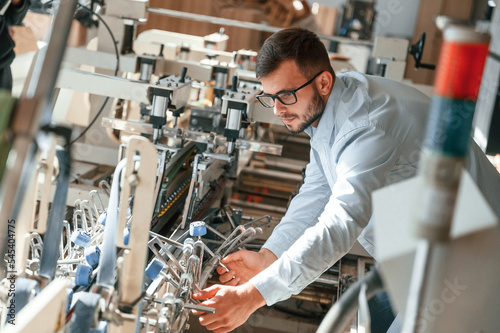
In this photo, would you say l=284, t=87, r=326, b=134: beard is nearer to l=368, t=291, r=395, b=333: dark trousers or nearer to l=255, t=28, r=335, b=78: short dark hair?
l=255, t=28, r=335, b=78: short dark hair

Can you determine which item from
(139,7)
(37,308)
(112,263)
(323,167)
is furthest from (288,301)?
(139,7)

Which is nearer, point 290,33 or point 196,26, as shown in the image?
point 290,33

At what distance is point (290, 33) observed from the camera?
178cm

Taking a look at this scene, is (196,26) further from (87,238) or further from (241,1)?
(87,238)

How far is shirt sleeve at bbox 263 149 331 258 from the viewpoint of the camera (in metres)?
1.80

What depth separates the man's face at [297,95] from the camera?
5.65ft

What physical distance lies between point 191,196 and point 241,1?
22.0ft

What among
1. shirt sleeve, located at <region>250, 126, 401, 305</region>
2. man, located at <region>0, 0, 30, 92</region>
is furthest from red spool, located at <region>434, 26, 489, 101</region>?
man, located at <region>0, 0, 30, 92</region>

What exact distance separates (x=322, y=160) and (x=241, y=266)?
43 centimetres

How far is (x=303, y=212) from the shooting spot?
191 cm

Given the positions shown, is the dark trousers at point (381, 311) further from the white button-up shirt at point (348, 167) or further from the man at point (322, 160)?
the white button-up shirt at point (348, 167)

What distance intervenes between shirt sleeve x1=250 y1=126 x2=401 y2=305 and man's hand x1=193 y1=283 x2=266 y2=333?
0.03 metres

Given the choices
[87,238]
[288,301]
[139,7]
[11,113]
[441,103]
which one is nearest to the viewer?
[441,103]

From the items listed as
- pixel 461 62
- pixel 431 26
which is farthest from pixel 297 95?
pixel 431 26
